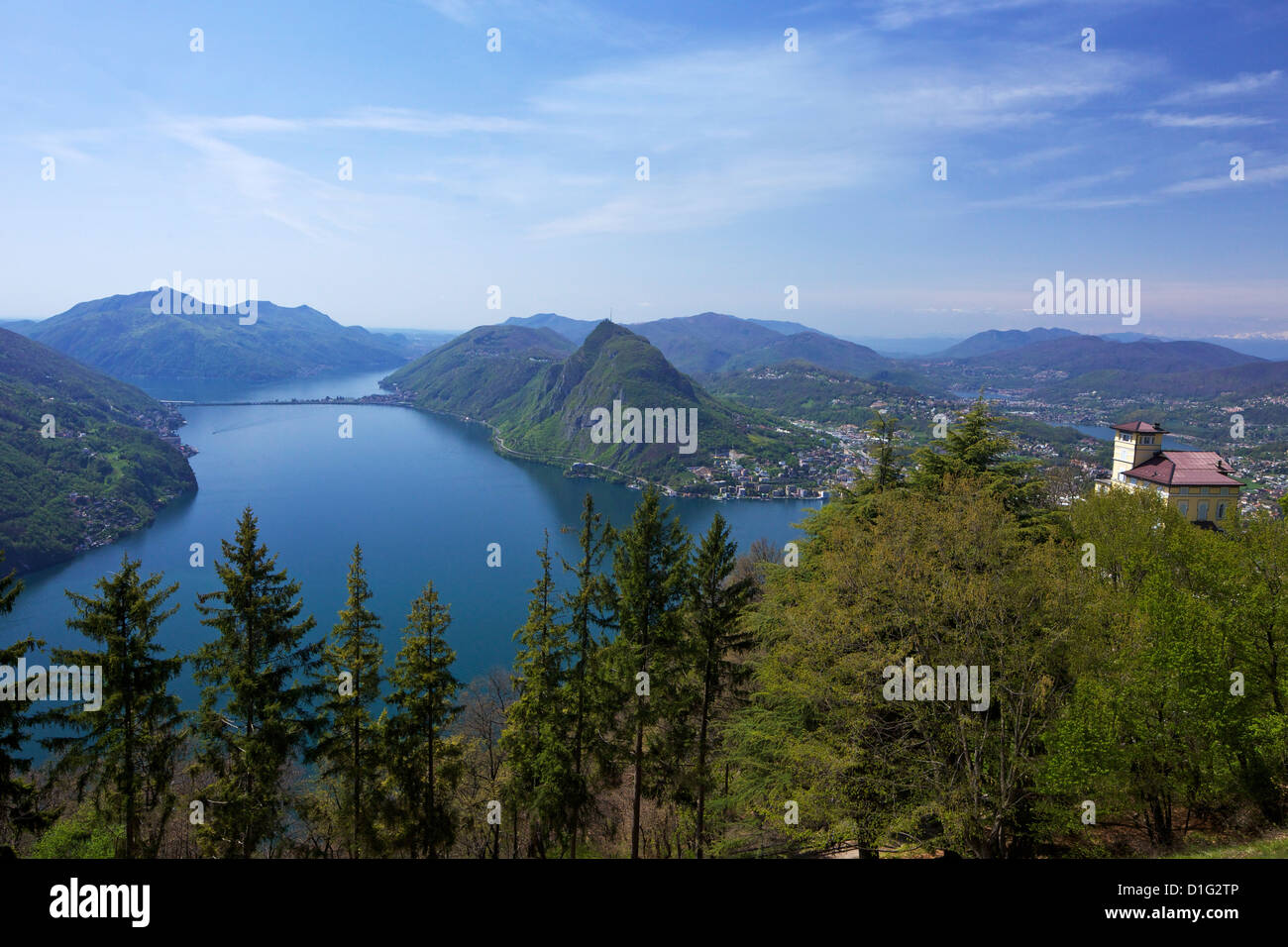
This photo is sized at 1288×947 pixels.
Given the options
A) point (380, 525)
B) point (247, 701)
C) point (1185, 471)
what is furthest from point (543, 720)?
point (380, 525)

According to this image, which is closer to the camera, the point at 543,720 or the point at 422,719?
the point at 422,719

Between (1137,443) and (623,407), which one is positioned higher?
(623,407)

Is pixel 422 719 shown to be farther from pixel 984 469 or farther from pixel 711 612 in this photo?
pixel 984 469

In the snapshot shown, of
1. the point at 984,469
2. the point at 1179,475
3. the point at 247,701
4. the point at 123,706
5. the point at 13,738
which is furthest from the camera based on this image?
the point at 1179,475

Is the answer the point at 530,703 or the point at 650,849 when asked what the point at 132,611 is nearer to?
the point at 530,703

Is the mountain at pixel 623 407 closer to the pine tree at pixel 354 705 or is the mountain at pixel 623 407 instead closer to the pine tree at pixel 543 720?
the pine tree at pixel 543 720
